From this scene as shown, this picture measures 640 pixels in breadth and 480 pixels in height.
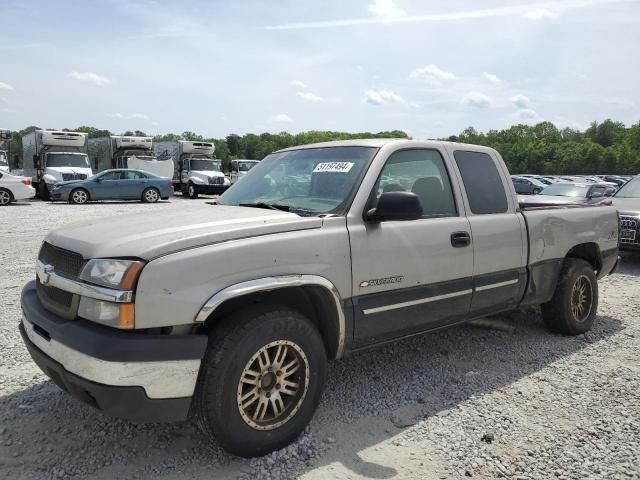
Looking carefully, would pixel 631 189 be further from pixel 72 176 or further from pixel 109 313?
pixel 72 176

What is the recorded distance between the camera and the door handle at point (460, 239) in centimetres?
383

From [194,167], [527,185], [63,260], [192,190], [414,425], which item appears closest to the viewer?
[63,260]

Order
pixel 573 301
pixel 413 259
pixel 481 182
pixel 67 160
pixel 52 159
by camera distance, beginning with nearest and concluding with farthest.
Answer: pixel 413 259
pixel 481 182
pixel 573 301
pixel 52 159
pixel 67 160

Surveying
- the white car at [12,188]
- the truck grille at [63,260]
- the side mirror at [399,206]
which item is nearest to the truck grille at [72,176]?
the white car at [12,188]

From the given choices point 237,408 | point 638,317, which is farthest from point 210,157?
point 237,408

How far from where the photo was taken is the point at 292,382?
302 cm

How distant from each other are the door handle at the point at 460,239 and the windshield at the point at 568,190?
1091 centimetres

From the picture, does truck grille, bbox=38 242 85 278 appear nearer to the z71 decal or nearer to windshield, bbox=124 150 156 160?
the z71 decal

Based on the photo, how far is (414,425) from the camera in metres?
3.36

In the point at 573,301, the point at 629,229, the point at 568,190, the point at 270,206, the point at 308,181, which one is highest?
the point at 308,181

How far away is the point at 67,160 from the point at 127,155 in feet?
12.5

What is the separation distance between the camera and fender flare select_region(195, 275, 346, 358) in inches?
104

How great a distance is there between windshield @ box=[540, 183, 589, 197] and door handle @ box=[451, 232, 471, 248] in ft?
35.8

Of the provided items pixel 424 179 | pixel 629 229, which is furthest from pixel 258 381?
pixel 629 229
